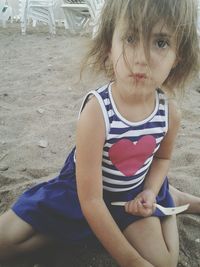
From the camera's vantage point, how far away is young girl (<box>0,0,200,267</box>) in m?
1.17

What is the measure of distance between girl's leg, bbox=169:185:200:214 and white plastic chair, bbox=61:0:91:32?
20.8 ft

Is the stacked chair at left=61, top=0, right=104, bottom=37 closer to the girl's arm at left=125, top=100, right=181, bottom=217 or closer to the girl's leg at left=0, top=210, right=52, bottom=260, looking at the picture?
the girl's arm at left=125, top=100, right=181, bottom=217

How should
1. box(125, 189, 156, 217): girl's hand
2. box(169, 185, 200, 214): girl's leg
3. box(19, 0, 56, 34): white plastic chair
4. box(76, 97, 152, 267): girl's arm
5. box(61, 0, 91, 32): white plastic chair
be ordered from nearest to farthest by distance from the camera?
box(76, 97, 152, 267): girl's arm < box(125, 189, 156, 217): girl's hand < box(169, 185, 200, 214): girl's leg < box(19, 0, 56, 34): white plastic chair < box(61, 0, 91, 32): white plastic chair

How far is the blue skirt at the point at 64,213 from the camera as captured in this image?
1.43 metres

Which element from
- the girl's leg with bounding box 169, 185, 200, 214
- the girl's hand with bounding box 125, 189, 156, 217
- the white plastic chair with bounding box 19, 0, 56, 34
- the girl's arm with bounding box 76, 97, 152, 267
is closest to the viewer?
the girl's arm with bounding box 76, 97, 152, 267

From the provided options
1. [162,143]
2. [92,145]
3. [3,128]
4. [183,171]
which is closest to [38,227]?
[92,145]

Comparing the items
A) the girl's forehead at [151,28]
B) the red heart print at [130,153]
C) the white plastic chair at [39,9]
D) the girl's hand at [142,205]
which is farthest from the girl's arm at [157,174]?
the white plastic chair at [39,9]

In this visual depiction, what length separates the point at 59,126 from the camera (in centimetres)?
263

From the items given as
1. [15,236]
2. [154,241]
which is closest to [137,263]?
[154,241]

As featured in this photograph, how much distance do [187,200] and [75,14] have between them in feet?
22.7

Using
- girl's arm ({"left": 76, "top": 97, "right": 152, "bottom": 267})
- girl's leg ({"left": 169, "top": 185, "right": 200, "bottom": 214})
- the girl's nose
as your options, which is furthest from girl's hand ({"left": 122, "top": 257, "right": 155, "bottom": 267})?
the girl's nose

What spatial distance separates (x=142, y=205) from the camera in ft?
4.55

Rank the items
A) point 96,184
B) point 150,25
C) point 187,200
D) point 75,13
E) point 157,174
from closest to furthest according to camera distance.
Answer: point 150,25 → point 96,184 → point 157,174 → point 187,200 → point 75,13

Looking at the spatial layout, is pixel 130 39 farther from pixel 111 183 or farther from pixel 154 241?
pixel 154 241
